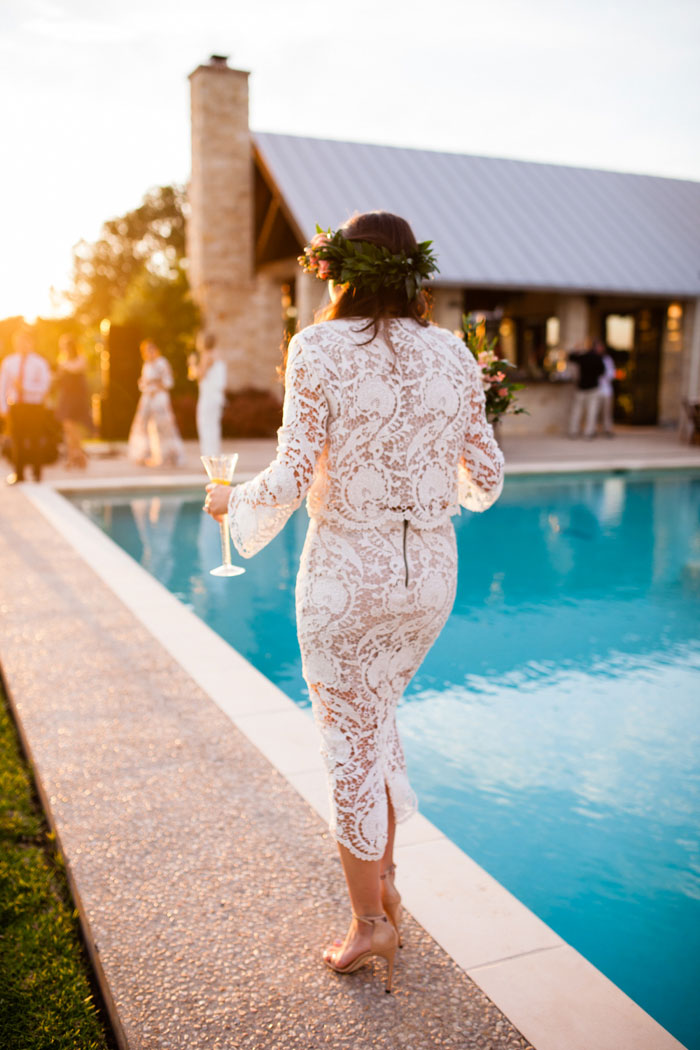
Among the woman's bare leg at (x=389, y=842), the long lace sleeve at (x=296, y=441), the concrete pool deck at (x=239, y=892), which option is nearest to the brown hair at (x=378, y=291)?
the long lace sleeve at (x=296, y=441)

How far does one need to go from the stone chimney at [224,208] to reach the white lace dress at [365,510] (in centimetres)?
1749

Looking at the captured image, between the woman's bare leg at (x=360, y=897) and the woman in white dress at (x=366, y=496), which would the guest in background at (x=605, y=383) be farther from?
the woman's bare leg at (x=360, y=897)

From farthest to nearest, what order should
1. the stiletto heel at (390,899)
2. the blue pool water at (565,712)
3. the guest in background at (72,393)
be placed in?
the guest in background at (72,393)
the blue pool water at (565,712)
the stiletto heel at (390,899)

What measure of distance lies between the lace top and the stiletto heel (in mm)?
936

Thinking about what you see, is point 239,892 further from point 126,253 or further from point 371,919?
point 126,253

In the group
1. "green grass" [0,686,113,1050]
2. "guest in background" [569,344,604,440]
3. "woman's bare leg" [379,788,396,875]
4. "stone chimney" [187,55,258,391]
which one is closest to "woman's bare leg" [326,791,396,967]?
"woman's bare leg" [379,788,396,875]

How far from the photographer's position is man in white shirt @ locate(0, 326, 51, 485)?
10445 millimetres

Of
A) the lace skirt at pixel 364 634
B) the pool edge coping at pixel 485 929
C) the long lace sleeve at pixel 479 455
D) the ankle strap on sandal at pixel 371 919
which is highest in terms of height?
the long lace sleeve at pixel 479 455

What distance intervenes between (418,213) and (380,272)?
1646cm

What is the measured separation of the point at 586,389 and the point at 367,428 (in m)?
16.5

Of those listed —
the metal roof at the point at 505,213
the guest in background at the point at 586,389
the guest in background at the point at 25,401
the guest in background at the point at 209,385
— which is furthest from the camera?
the guest in background at the point at 586,389

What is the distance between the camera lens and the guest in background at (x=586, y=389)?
17.1m

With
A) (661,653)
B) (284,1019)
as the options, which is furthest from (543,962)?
(661,653)

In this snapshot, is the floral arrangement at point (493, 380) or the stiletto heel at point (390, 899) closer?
the stiletto heel at point (390, 899)
